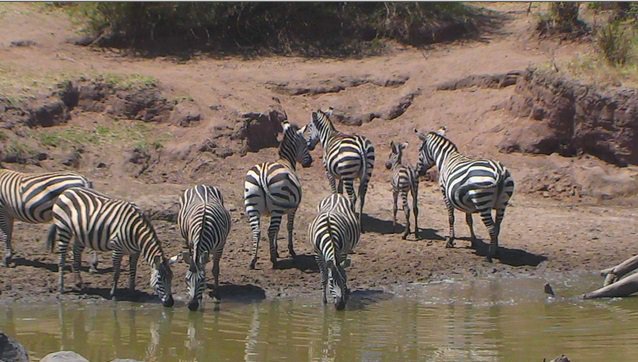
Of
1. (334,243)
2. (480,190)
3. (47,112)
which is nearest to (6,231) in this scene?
(47,112)

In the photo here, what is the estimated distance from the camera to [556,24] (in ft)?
82.1

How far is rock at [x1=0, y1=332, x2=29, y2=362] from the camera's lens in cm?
1038

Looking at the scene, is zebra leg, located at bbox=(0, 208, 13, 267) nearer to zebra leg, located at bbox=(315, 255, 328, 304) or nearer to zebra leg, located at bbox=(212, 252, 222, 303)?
zebra leg, located at bbox=(212, 252, 222, 303)

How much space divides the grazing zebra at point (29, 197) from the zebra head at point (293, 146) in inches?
132

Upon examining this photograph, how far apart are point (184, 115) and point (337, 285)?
7692 millimetres

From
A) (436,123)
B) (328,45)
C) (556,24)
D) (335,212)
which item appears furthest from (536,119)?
(335,212)

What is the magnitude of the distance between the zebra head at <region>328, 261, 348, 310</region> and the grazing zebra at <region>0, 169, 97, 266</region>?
3933 millimetres

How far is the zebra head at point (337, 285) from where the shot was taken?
1412cm

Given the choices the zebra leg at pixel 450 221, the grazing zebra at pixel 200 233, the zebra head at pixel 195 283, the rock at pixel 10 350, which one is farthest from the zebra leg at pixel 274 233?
the rock at pixel 10 350

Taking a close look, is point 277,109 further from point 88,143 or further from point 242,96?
point 88,143

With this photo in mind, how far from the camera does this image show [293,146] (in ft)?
59.7

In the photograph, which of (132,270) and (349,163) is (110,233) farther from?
(349,163)

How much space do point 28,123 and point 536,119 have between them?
9110 millimetres

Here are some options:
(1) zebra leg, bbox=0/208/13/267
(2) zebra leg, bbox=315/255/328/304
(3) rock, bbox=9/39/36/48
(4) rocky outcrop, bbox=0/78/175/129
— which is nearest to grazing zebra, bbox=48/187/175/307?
(1) zebra leg, bbox=0/208/13/267
